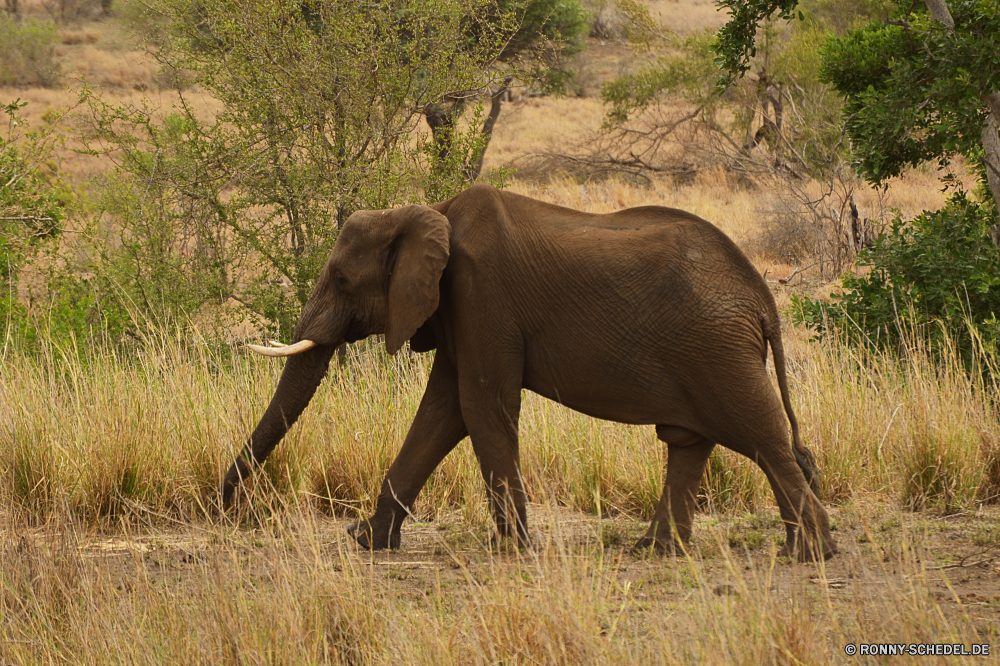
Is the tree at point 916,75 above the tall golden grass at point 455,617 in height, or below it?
Result: above

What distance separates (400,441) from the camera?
20.1ft

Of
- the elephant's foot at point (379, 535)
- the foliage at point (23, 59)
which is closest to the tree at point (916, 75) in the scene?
the elephant's foot at point (379, 535)

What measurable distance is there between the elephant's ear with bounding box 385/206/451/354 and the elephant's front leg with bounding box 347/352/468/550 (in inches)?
18.9

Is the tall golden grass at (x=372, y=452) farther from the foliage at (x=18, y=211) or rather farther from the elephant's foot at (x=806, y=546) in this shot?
the foliage at (x=18, y=211)

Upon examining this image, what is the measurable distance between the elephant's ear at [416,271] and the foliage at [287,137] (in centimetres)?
402

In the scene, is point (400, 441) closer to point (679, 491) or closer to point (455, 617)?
point (679, 491)

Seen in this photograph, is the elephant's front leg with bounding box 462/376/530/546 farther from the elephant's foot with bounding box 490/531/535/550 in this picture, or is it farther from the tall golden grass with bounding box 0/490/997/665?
the tall golden grass with bounding box 0/490/997/665

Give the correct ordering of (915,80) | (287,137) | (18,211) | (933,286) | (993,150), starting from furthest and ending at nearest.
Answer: (18,211) < (287,137) < (933,286) < (993,150) < (915,80)

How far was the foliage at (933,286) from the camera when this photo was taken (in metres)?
7.48

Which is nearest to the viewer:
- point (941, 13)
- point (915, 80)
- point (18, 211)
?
point (941, 13)

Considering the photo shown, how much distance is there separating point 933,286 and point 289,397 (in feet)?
16.8

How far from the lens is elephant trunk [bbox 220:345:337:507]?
506 centimetres

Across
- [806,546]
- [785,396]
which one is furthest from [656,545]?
[785,396]

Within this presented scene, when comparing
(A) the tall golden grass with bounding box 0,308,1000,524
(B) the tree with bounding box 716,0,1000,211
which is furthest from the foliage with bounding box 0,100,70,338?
(B) the tree with bounding box 716,0,1000,211
